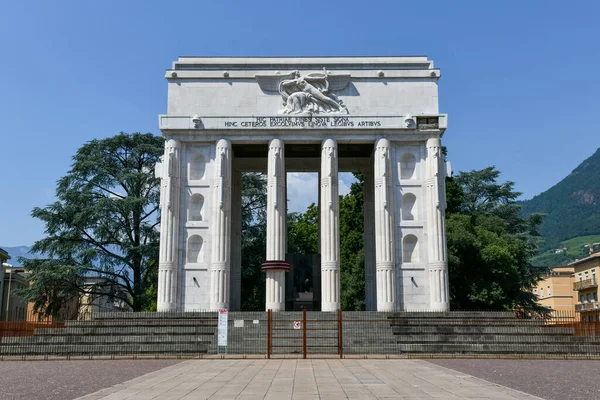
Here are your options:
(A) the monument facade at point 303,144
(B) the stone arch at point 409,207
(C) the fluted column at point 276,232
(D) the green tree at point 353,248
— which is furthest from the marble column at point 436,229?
(D) the green tree at point 353,248

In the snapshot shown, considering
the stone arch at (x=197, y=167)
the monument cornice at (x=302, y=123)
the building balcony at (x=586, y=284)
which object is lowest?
the building balcony at (x=586, y=284)

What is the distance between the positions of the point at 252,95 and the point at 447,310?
18.4 metres

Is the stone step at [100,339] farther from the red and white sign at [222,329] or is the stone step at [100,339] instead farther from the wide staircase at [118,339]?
the red and white sign at [222,329]

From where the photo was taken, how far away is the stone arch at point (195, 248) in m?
38.4

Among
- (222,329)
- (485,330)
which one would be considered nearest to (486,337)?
(485,330)

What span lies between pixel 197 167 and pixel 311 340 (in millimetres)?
15994

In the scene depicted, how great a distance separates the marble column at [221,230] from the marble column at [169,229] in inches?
90.9

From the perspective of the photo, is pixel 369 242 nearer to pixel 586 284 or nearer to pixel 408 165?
pixel 408 165

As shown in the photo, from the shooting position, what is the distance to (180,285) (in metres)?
37.7

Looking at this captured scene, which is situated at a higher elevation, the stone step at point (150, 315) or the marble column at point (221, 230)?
the marble column at point (221, 230)

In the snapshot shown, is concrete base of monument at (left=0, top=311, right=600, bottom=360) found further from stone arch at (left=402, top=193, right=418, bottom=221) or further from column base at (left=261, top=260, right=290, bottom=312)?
stone arch at (left=402, top=193, right=418, bottom=221)

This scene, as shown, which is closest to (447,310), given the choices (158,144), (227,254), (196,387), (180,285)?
(227,254)

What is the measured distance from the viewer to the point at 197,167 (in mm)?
39562

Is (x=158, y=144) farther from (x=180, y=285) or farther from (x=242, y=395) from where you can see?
(x=242, y=395)
